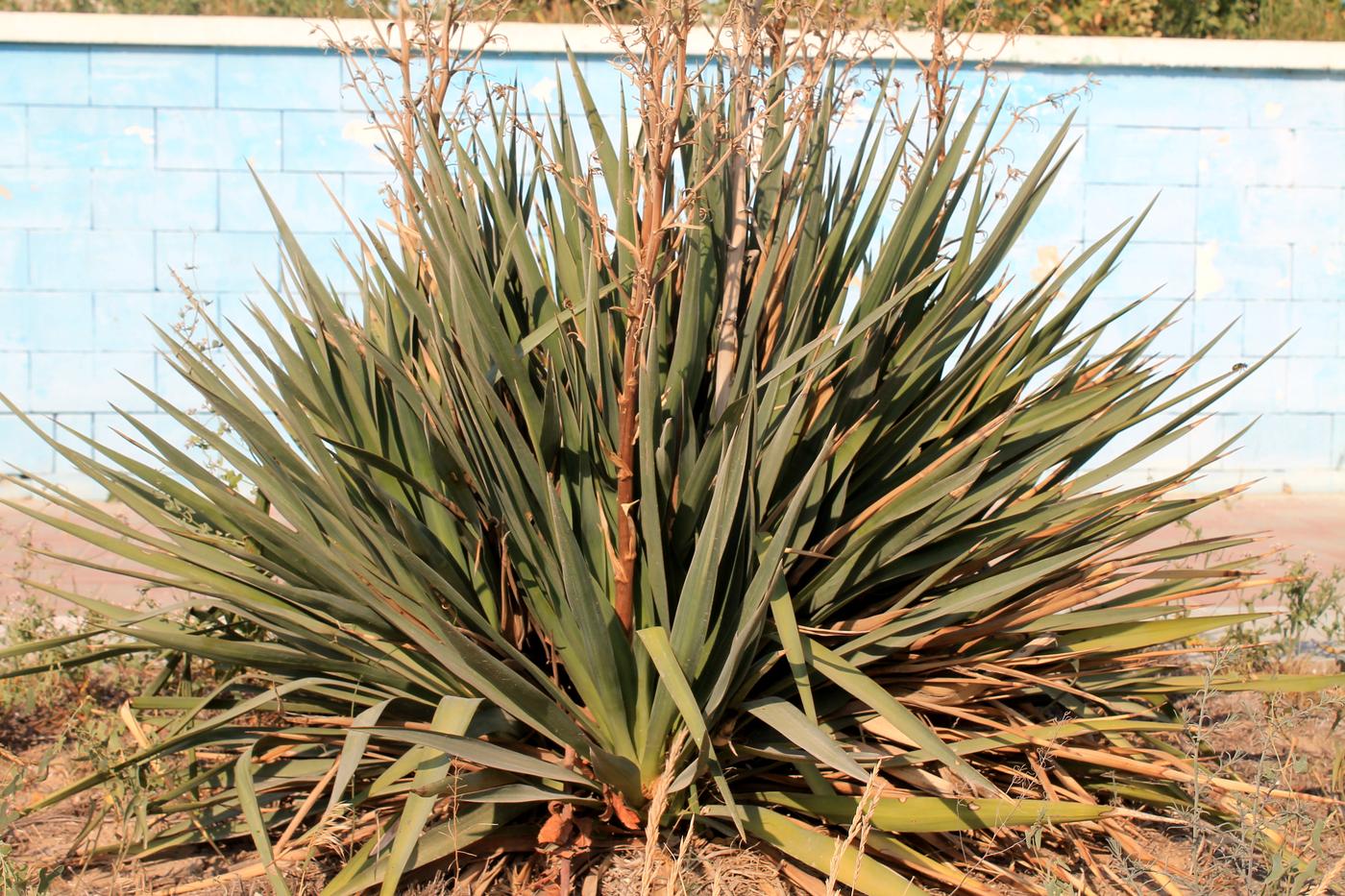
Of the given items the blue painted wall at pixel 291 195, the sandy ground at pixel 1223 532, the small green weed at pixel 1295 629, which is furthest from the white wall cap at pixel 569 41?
the small green weed at pixel 1295 629

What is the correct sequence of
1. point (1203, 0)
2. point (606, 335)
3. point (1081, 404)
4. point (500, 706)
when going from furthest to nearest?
1. point (1203, 0)
2. point (1081, 404)
3. point (606, 335)
4. point (500, 706)

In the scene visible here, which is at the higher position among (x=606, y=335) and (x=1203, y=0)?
(x=1203, y=0)

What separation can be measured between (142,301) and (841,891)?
599 centimetres

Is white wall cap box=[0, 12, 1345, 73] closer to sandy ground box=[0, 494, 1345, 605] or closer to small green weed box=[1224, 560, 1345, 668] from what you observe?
sandy ground box=[0, 494, 1345, 605]

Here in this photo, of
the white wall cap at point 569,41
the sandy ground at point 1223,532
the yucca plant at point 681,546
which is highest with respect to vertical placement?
the white wall cap at point 569,41

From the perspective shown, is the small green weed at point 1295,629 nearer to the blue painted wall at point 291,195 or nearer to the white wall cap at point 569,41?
the blue painted wall at point 291,195

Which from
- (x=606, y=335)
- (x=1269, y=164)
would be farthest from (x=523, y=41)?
(x=606, y=335)

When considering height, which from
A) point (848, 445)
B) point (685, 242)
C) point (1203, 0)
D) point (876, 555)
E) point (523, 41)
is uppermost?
point (1203, 0)

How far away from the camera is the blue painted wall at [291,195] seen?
688 cm

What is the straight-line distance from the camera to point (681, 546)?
2.46 metres

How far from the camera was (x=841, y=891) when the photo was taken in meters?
2.33

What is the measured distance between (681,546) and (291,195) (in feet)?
17.5

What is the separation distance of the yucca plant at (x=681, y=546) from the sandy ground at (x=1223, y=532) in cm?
244

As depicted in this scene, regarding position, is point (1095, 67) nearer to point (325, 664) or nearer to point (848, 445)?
point (848, 445)
